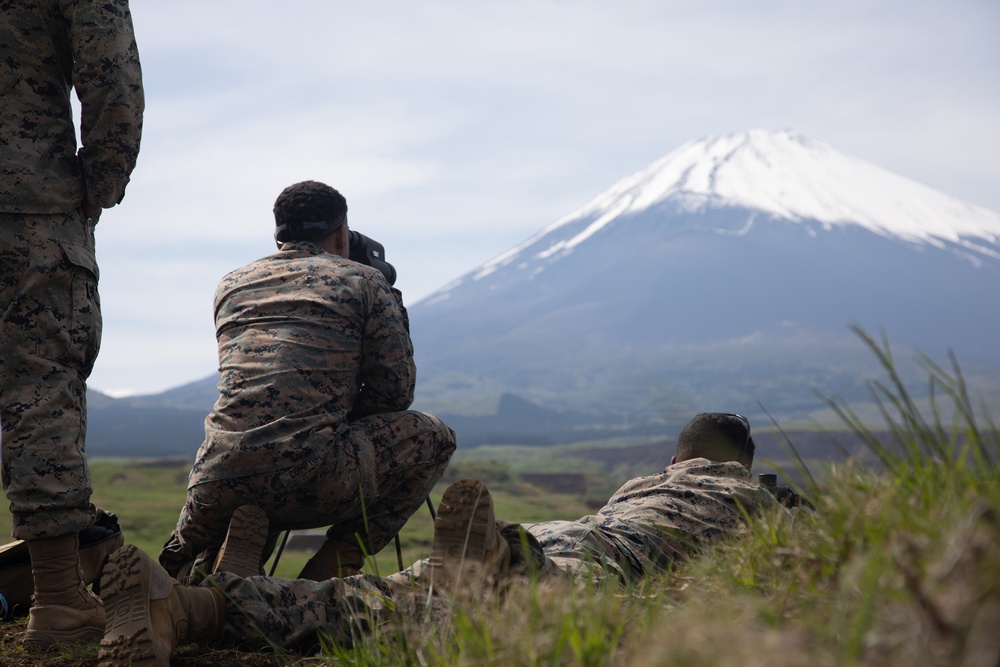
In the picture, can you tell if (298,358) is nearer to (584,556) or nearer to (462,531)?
(462,531)

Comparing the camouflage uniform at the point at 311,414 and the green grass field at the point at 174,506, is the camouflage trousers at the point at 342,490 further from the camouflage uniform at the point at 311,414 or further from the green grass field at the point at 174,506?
the green grass field at the point at 174,506

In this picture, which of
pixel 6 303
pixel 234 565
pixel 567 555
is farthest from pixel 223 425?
pixel 567 555

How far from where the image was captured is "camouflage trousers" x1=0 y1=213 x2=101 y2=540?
320 cm

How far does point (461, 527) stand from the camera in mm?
2812

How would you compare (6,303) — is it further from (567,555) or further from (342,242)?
(567,555)

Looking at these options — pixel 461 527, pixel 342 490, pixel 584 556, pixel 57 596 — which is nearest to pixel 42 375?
pixel 57 596

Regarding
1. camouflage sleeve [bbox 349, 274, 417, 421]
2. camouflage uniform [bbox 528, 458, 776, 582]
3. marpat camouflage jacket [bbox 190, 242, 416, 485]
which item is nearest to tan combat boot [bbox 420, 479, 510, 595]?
camouflage uniform [bbox 528, 458, 776, 582]

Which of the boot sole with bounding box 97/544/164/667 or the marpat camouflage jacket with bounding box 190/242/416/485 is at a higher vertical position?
the marpat camouflage jacket with bounding box 190/242/416/485

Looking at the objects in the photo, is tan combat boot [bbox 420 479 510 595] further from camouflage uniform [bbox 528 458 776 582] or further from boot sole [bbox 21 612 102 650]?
boot sole [bbox 21 612 102 650]

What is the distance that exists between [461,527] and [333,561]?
1.29 metres

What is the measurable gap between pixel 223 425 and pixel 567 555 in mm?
1365

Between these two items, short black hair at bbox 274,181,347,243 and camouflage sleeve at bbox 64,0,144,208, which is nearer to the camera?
camouflage sleeve at bbox 64,0,144,208

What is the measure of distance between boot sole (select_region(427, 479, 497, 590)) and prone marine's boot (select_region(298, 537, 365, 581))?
117 centimetres

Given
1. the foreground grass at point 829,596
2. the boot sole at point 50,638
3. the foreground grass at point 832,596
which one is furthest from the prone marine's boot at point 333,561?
the foreground grass at point 832,596
